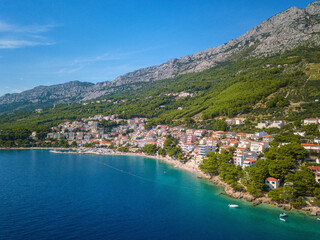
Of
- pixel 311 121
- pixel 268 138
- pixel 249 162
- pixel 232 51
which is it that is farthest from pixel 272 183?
pixel 232 51

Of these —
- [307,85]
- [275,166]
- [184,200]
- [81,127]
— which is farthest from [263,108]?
[81,127]

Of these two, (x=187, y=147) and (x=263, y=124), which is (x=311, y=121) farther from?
(x=187, y=147)

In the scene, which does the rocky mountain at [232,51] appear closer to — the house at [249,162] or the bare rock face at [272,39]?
the bare rock face at [272,39]

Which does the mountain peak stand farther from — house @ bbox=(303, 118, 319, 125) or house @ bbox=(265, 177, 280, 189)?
house @ bbox=(265, 177, 280, 189)

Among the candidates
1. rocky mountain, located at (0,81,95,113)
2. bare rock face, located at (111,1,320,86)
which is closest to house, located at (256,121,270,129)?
bare rock face, located at (111,1,320,86)

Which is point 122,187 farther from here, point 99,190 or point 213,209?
point 213,209

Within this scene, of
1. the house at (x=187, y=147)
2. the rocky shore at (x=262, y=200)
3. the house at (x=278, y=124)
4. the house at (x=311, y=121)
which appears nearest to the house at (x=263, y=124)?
the house at (x=278, y=124)
